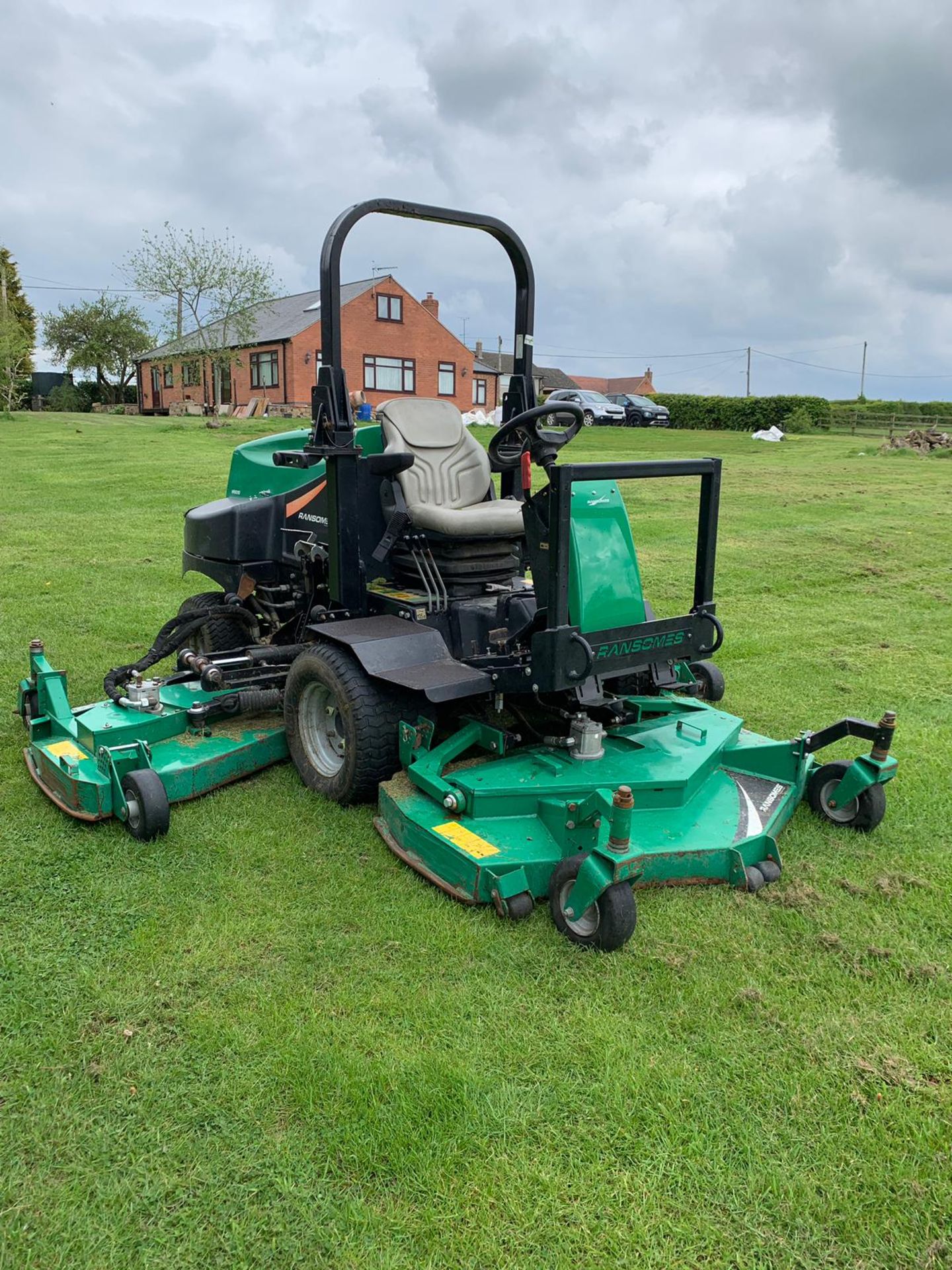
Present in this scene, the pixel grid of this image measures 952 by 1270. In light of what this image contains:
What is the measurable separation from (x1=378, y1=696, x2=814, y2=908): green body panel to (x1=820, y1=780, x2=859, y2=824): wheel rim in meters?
0.12

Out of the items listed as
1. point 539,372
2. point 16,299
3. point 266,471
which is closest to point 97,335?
point 16,299

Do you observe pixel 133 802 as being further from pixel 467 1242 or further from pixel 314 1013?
pixel 467 1242

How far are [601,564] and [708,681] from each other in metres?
1.48

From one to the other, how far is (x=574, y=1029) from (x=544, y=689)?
50.2 inches

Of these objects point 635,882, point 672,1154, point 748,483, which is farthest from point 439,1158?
point 748,483

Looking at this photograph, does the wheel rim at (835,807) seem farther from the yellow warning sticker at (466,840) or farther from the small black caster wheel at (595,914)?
the yellow warning sticker at (466,840)

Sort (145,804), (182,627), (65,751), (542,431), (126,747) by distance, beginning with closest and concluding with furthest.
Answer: (145,804) < (126,747) < (542,431) < (65,751) < (182,627)

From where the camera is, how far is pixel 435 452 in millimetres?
4574

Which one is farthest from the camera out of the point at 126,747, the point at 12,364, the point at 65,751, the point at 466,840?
the point at 12,364

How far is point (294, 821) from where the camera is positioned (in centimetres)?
398

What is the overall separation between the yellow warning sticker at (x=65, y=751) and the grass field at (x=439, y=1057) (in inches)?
9.1

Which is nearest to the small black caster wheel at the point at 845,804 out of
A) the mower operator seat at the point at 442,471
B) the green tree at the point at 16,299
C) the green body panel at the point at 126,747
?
the mower operator seat at the point at 442,471

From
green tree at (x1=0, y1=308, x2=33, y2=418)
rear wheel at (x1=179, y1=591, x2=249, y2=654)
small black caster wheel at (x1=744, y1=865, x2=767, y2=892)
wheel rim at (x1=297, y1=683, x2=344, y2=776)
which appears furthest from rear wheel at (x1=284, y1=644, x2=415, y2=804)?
green tree at (x1=0, y1=308, x2=33, y2=418)

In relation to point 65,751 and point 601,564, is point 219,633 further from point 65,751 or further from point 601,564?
point 601,564
